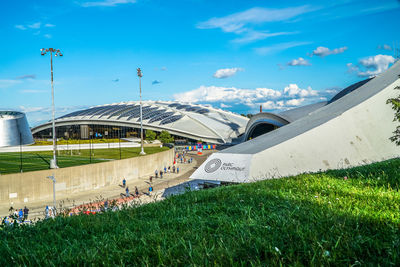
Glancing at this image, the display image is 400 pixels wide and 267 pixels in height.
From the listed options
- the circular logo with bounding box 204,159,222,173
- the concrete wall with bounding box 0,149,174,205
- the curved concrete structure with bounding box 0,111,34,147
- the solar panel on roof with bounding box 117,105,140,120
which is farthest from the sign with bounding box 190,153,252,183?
the solar panel on roof with bounding box 117,105,140,120

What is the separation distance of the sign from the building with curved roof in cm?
4926

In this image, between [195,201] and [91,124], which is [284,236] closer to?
[195,201]

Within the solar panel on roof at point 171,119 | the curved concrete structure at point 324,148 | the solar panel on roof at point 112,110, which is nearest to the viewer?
the curved concrete structure at point 324,148

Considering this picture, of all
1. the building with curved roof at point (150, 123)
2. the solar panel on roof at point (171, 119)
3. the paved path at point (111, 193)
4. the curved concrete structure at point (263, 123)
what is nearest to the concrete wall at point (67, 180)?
the paved path at point (111, 193)

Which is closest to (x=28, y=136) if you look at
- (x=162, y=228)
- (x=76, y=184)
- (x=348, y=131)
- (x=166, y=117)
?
(x=76, y=184)

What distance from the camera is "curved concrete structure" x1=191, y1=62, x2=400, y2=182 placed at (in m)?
14.5

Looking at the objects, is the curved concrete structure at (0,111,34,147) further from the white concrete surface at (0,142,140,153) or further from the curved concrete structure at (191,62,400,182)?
the curved concrete structure at (191,62,400,182)

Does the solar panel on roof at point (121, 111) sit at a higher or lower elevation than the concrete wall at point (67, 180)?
higher

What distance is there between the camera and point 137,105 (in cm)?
7619

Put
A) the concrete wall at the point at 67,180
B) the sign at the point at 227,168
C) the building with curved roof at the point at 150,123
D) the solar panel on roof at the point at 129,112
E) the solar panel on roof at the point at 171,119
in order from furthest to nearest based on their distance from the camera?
the solar panel on roof at the point at 129,112 → the solar panel on roof at the point at 171,119 → the building with curved roof at the point at 150,123 → the concrete wall at the point at 67,180 → the sign at the point at 227,168

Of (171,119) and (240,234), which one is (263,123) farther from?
(240,234)

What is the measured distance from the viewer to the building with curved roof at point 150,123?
217ft

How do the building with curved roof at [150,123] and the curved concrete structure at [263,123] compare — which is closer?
the curved concrete structure at [263,123]

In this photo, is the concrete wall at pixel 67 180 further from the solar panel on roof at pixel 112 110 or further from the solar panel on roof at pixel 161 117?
the solar panel on roof at pixel 112 110
